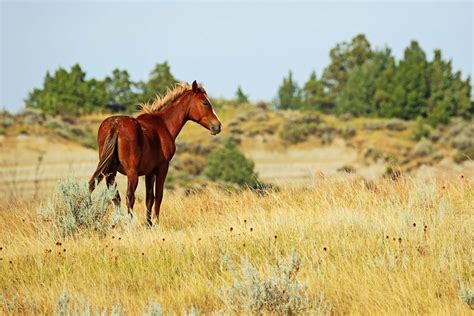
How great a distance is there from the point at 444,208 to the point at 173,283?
369cm

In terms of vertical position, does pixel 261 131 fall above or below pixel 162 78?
below

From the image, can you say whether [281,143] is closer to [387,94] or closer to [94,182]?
[387,94]

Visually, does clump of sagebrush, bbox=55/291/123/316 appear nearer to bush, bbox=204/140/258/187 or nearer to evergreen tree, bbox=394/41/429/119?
bush, bbox=204/140/258/187

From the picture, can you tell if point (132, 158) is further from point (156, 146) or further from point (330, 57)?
point (330, 57)

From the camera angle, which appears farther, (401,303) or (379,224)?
(379,224)

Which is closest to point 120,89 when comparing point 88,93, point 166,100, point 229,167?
point 88,93

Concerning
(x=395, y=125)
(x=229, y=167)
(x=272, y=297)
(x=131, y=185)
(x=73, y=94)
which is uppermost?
(x=73, y=94)

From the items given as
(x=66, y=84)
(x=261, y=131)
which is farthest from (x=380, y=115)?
(x=66, y=84)

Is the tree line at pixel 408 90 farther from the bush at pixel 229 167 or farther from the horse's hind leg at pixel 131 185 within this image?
the horse's hind leg at pixel 131 185

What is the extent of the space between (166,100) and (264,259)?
153 inches

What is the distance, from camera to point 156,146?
33.7ft

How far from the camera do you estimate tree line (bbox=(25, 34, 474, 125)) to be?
64.6 metres

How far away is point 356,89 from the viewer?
78.8 m

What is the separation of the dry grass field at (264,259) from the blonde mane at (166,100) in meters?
1.66
